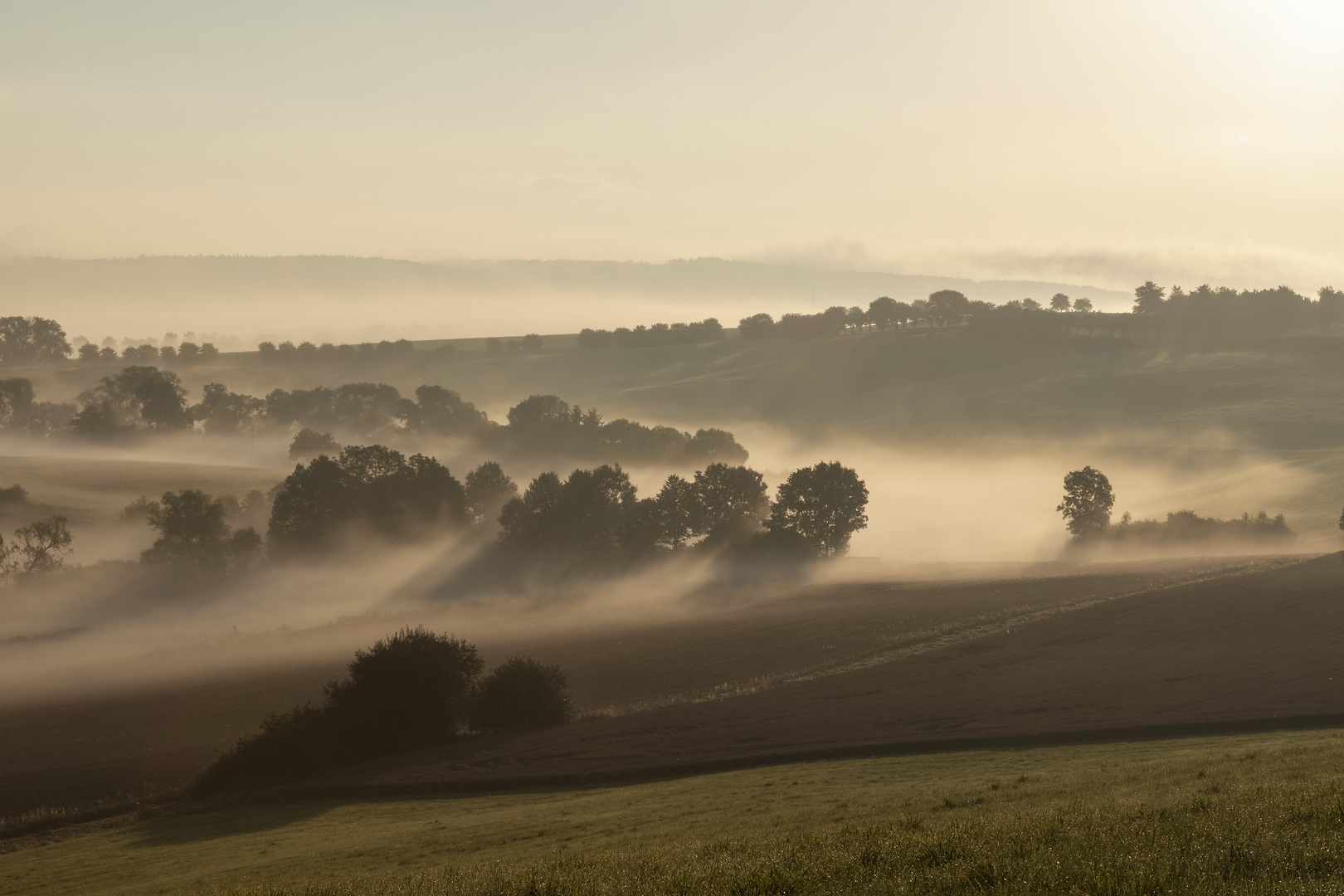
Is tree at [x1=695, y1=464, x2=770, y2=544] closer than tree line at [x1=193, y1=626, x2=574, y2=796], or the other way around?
tree line at [x1=193, y1=626, x2=574, y2=796]

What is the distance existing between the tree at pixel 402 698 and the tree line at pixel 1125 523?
256ft

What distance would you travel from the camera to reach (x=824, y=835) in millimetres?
16906

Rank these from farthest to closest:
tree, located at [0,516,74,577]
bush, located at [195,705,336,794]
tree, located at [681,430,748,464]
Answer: tree, located at [681,430,748,464] < tree, located at [0,516,74,577] < bush, located at [195,705,336,794]

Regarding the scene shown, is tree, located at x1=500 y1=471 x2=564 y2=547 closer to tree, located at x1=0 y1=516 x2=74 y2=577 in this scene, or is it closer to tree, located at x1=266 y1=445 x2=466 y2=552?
tree, located at x1=266 y1=445 x2=466 y2=552

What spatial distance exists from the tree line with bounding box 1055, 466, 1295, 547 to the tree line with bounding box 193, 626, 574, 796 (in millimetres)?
73865

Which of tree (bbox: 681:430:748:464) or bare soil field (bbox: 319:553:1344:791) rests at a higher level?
tree (bbox: 681:430:748:464)

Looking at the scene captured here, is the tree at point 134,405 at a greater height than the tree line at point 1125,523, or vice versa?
the tree at point 134,405

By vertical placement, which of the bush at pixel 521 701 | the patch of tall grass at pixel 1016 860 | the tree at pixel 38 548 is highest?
the tree at pixel 38 548

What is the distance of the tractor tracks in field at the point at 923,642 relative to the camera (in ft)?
172

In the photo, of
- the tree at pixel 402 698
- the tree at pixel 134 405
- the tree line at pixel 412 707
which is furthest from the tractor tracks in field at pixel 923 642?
the tree at pixel 134 405

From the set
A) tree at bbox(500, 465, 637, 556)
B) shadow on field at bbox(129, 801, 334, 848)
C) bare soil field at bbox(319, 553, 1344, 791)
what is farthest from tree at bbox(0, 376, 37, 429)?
shadow on field at bbox(129, 801, 334, 848)

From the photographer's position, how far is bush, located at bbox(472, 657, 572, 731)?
167ft

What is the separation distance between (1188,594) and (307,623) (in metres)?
72.7

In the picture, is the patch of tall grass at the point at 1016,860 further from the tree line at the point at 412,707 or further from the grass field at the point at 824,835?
the tree line at the point at 412,707
